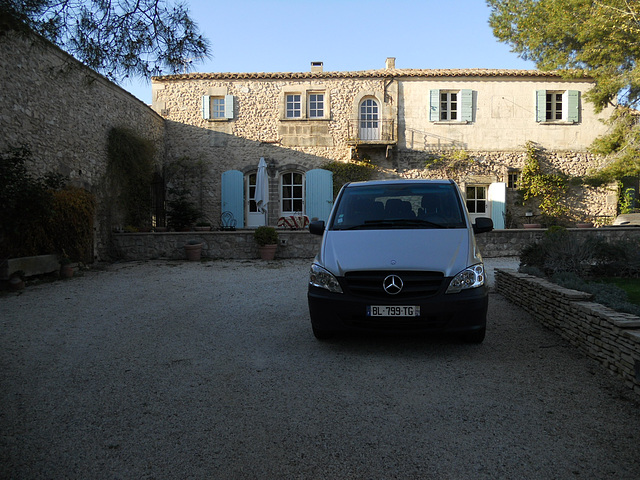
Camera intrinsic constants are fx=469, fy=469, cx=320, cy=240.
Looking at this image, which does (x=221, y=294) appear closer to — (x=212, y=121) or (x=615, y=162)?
(x=212, y=121)

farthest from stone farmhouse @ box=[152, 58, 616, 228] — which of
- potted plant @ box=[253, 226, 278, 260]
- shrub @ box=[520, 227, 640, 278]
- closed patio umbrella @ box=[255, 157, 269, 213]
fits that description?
shrub @ box=[520, 227, 640, 278]

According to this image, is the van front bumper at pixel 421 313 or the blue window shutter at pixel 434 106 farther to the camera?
the blue window shutter at pixel 434 106

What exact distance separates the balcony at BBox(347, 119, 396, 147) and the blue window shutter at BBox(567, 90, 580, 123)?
20.4 feet

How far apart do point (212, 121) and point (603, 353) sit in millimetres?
15288

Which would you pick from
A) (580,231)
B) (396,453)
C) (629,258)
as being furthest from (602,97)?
(396,453)

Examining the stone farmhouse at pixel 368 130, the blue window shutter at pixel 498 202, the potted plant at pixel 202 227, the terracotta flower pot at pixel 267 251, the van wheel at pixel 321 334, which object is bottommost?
the van wheel at pixel 321 334

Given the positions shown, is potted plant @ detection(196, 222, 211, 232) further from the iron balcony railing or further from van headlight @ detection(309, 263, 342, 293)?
van headlight @ detection(309, 263, 342, 293)

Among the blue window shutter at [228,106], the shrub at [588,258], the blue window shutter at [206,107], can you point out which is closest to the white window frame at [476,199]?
the blue window shutter at [228,106]

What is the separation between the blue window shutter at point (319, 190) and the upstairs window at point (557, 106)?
775 cm

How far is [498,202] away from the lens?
16.3 metres

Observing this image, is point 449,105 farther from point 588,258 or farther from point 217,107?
point 588,258

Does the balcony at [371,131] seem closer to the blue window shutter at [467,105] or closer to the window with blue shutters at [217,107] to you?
the blue window shutter at [467,105]

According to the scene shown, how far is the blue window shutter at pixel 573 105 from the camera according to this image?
16469 mm

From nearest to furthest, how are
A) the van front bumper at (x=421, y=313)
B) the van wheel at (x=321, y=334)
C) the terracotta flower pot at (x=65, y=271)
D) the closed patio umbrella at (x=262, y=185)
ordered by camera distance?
the van front bumper at (x=421, y=313), the van wheel at (x=321, y=334), the terracotta flower pot at (x=65, y=271), the closed patio umbrella at (x=262, y=185)
